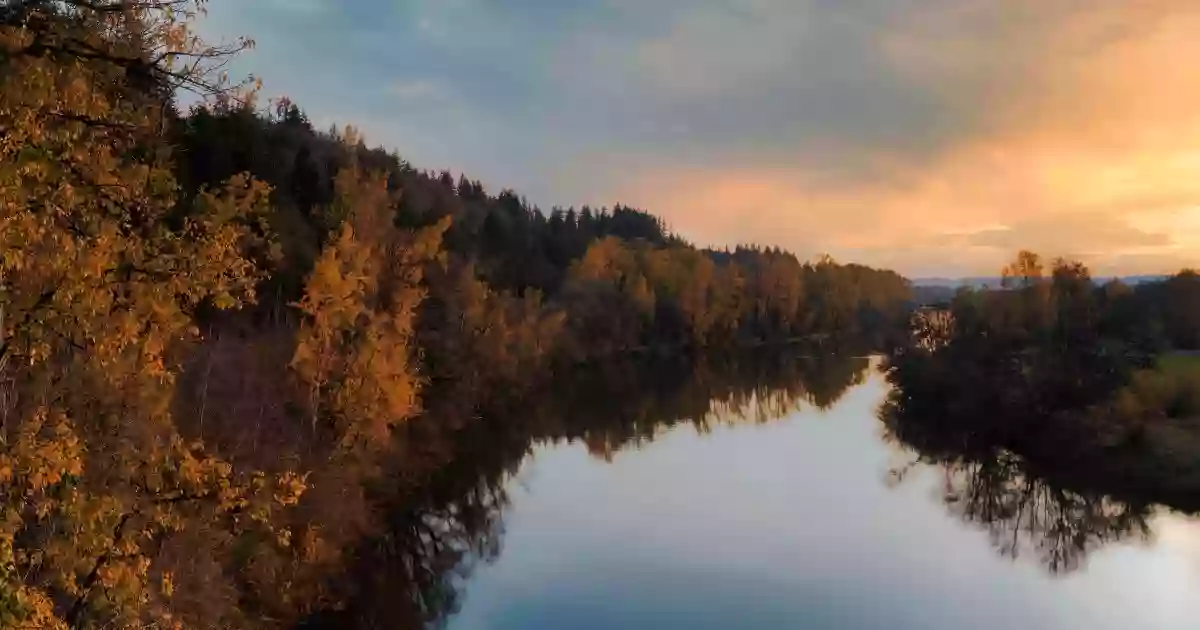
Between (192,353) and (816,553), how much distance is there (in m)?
16.6

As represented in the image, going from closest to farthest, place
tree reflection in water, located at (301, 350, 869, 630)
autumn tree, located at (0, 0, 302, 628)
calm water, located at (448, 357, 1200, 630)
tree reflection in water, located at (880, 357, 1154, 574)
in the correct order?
autumn tree, located at (0, 0, 302, 628)
calm water, located at (448, 357, 1200, 630)
tree reflection in water, located at (301, 350, 869, 630)
tree reflection in water, located at (880, 357, 1154, 574)

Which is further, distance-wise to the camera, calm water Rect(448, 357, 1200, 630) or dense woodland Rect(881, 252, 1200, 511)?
dense woodland Rect(881, 252, 1200, 511)

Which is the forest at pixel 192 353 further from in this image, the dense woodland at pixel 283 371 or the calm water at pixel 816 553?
the calm water at pixel 816 553

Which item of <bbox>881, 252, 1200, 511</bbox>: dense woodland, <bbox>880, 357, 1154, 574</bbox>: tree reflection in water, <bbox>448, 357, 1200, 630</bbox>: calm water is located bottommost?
<bbox>448, 357, 1200, 630</bbox>: calm water

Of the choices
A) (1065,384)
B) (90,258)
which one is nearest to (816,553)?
(1065,384)

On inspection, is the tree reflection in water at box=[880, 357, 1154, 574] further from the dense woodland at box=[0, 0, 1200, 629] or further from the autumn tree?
the autumn tree

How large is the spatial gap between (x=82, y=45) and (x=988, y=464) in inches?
1391

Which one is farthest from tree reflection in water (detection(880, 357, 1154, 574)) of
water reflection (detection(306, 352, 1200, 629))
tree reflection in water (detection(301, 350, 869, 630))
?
tree reflection in water (detection(301, 350, 869, 630))

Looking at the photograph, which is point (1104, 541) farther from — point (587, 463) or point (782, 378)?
point (782, 378)

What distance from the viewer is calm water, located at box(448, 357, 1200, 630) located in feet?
65.6

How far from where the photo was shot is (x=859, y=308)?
111250 millimetres

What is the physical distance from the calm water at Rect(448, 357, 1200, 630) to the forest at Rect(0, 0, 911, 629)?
4.49 meters

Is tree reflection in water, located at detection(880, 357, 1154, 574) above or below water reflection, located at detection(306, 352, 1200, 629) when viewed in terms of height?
above

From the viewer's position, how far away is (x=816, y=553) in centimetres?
2409
